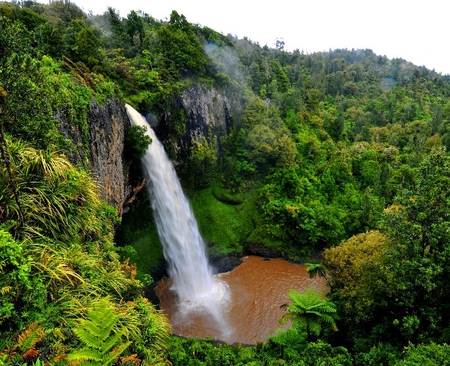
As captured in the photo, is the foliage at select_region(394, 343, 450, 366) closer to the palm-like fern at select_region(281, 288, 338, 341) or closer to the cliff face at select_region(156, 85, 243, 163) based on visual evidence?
the palm-like fern at select_region(281, 288, 338, 341)

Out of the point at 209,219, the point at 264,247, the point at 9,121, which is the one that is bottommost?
the point at 264,247

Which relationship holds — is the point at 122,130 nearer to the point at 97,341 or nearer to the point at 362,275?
the point at 362,275

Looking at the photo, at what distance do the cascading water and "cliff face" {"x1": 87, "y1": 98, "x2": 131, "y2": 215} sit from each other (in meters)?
1.96

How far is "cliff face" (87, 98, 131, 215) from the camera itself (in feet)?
39.9

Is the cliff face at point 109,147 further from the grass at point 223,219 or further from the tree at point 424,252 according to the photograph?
the tree at point 424,252

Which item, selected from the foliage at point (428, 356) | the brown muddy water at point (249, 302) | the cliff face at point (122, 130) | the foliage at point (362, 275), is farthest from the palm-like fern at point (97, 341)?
the brown muddy water at point (249, 302)

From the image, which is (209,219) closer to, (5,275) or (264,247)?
(264,247)

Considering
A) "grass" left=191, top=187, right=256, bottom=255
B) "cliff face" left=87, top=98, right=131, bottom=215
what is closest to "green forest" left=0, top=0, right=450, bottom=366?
"grass" left=191, top=187, right=256, bottom=255

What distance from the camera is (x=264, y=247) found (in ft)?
72.3

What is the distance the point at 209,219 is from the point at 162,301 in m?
7.23

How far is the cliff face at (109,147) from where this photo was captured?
12.2 m

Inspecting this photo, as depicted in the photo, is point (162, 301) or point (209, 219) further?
point (209, 219)

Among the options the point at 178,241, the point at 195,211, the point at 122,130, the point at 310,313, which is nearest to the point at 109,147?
the point at 122,130

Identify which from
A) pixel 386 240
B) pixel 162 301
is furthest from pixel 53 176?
pixel 162 301
